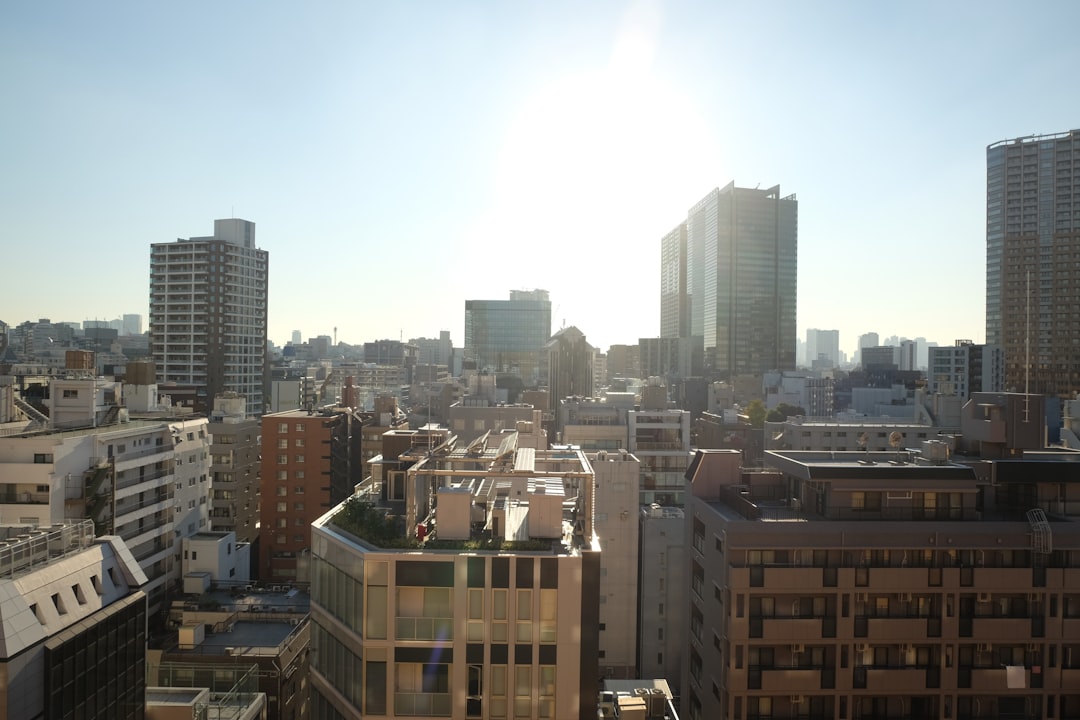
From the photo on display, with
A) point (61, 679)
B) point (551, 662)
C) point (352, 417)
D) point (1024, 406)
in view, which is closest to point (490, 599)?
point (551, 662)

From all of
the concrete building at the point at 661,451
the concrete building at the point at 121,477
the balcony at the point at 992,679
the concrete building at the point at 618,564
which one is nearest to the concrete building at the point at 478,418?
the concrete building at the point at 661,451

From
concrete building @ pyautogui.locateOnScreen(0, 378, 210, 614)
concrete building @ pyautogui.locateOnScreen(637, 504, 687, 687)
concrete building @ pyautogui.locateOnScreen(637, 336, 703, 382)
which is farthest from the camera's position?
concrete building @ pyautogui.locateOnScreen(637, 336, 703, 382)

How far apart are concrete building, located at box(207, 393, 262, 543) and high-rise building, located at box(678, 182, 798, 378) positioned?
345 ft

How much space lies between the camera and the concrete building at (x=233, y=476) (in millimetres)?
54094

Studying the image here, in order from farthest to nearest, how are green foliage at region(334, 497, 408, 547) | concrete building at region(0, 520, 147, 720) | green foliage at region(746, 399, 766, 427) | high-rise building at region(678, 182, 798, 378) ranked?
high-rise building at region(678, 182, 798, 378) < green foliage at region(746, 399, 766, 427) < green foliage at region(334, 497, 408, 547) < concrete building at region(0, 520, 147, 720)

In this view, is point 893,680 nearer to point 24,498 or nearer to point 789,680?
point 789,680

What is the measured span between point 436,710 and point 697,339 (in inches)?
5905

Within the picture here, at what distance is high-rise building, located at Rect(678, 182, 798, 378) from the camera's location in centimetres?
14412

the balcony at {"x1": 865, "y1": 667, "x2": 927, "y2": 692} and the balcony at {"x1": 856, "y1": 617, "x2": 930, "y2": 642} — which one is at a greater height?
the balcony at {"x1": 856, "y1": 617, "x2": 930, "y2": 642}

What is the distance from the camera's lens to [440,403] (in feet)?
264

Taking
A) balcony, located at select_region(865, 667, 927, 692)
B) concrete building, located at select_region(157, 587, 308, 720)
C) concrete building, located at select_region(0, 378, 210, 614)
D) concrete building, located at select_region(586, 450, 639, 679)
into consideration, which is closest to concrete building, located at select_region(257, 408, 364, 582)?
concrete building, located at select_region(0, 378, 210, 614)

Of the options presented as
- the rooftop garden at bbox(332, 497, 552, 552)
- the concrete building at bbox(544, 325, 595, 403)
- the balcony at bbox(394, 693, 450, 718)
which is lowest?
the balcony at bbox(394, 693, 450, 718)

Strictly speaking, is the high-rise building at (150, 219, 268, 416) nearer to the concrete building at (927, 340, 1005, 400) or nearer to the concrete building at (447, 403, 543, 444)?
the concrete building at (447, 403, 543, 444)

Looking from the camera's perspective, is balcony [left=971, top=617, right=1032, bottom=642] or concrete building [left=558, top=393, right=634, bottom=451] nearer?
balcony [left=971, top=617, right=1032, bottom=642]
